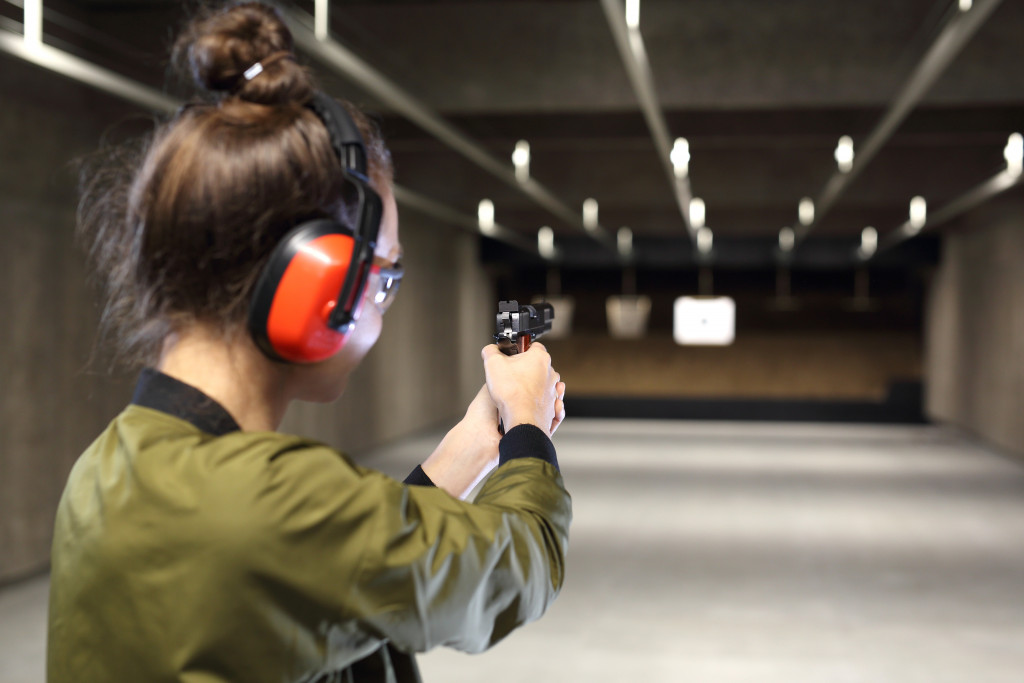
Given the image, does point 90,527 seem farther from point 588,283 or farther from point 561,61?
point 588,283

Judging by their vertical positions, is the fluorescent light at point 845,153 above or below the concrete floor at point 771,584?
above

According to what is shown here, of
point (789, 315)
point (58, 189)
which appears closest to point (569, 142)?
point (58, 189)

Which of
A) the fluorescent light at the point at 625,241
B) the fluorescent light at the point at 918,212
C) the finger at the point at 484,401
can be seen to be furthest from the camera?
the fluorescent light at the point at 625,241

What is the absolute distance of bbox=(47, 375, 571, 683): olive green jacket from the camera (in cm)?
65

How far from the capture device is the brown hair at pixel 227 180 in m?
0.73

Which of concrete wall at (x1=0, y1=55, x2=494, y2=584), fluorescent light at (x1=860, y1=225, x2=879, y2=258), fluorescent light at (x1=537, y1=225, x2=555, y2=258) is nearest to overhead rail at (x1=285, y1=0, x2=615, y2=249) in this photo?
concrete wall at (x1=0, y1=55, x2=494, y2=584)

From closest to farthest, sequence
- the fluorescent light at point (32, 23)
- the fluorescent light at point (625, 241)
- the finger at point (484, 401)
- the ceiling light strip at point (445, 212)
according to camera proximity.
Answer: the finger at point (484, 401) → the fluorescent light at point (32, 23) → the ceiling light strip at point (445, 212) → the fluorescent light at point (625, 241)

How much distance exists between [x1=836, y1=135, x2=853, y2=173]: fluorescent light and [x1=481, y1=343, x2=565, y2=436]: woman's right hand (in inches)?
225

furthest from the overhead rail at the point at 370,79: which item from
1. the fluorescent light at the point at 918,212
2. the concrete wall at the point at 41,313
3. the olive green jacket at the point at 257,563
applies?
the fluorescent light at the point at 918,212

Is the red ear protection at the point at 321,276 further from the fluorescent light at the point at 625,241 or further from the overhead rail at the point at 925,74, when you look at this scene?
the fluorescent light at the point at 625,241

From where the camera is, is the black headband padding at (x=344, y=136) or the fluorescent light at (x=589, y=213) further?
the fluorescent light at (x=589, y=213)

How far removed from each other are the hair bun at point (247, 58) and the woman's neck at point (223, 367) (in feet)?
0.61

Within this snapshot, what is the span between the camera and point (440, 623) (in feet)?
2.25

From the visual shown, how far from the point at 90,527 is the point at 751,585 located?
421 cm
